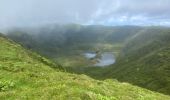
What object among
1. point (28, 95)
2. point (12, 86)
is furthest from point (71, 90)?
point (12, 86)

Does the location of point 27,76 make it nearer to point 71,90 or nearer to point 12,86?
point 12,86

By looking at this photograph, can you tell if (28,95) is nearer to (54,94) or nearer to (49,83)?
(54,94)

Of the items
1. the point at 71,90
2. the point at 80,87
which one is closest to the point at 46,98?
the point at 71,90

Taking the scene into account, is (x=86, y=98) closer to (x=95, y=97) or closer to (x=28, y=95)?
(x=95, y=97)

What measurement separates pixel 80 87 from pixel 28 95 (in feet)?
15.3

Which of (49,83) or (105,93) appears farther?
(49,83)

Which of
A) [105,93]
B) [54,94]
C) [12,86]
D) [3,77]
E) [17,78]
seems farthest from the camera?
[3,77]

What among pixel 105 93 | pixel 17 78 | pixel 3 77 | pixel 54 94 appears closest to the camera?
pixel 54 94

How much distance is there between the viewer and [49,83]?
27266 millimetres

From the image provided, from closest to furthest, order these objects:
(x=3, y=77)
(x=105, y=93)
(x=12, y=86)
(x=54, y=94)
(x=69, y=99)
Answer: (x=69, y=99) → (x=54, y=94) → (x=105, y=93) → (x=12, y=86) → (x=3, y=77)

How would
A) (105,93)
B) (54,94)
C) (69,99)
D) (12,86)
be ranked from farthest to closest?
1. (12,86)
2. (105,93)
3. (54,94)
4. (69,99)

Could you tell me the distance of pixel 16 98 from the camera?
2141cm

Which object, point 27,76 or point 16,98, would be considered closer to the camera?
point 16,98

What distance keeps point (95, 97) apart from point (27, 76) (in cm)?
1103
